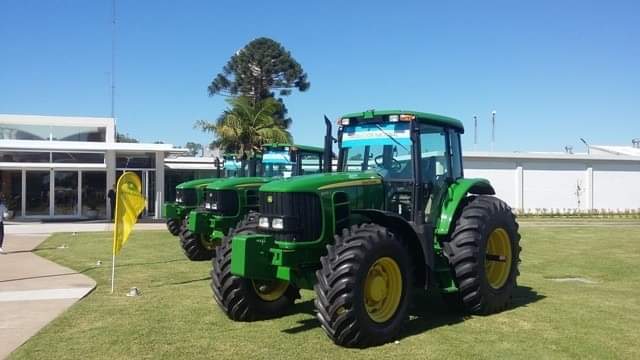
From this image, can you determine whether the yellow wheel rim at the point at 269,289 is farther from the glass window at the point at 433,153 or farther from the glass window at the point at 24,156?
the glass window at the point at 24,156

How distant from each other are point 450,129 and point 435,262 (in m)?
1.95

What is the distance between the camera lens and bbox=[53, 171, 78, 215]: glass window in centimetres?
2905

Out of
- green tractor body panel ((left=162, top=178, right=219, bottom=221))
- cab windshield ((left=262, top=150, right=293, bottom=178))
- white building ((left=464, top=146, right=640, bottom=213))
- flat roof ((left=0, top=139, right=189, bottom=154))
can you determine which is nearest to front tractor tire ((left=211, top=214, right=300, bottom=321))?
cab windshield ((left=262, top=150, right=293, bottom=178))

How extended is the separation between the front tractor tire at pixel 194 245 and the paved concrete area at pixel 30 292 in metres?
2.48

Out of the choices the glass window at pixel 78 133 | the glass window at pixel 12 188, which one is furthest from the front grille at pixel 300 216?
the glass window at pixel 78 133

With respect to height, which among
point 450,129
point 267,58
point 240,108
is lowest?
point 450,129

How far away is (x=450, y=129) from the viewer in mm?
8797

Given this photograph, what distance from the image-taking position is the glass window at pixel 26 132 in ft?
97.0

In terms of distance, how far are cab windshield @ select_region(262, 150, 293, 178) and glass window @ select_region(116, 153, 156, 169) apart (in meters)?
15.7

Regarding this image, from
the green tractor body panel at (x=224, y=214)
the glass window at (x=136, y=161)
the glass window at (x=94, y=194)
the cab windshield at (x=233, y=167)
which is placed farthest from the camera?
the glass window at (x=136, y=161)

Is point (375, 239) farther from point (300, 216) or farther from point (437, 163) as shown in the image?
point (437, 163)

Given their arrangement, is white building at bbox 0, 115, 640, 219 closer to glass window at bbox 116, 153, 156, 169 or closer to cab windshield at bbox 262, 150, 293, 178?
glass window at bbox 116, 153, 156, 169

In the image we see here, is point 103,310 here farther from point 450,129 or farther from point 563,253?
point 563,253

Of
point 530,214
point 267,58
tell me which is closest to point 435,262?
point 530,214
